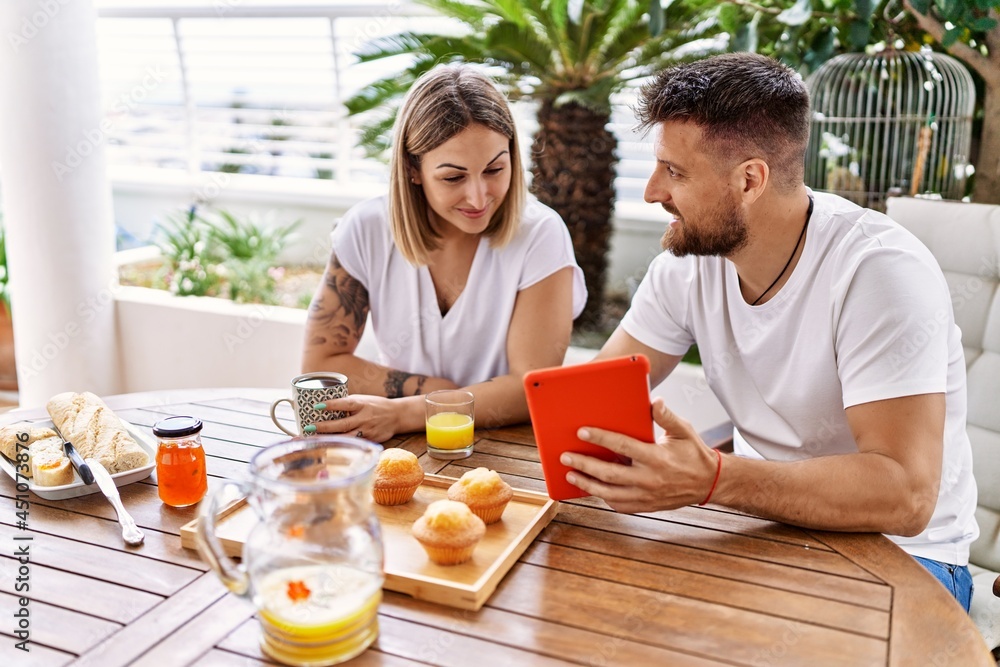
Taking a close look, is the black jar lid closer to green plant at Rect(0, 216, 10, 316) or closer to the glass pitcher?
the glass pitcher

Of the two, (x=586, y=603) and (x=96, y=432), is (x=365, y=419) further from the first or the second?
(x=586, y=603)

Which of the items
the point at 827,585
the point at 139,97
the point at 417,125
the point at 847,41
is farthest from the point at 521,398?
the point at 139,97

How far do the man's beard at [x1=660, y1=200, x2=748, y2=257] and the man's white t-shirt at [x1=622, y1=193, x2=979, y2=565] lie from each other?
0.12m

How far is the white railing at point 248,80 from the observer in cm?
480

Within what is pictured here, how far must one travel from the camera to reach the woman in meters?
2.00

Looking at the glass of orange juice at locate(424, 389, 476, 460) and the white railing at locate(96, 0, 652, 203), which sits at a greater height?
the white railing at locate(96, 0, 652, 203)

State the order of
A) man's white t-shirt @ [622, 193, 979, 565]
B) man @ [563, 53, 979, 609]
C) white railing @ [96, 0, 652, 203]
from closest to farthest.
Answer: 1. man @ [563, 53, 979, 609]
2. man's white t-shirt @ [622, 193, 979, 565]
3. white railing @ [96, 0, 652, 203]

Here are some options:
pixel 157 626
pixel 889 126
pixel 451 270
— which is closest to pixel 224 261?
pixel 451 270

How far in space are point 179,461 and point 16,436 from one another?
403 millimetres

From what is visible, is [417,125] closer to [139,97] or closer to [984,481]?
[984,481]

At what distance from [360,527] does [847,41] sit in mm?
3156

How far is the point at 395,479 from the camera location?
1.39m

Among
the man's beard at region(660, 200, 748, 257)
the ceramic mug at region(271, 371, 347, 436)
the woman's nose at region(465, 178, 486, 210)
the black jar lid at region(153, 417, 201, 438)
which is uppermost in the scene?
the woman's nose at region(465, 178, 486, 210)

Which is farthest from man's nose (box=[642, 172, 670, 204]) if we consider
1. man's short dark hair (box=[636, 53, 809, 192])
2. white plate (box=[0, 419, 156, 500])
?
white plate (box=[0, 419, 156, 500])
